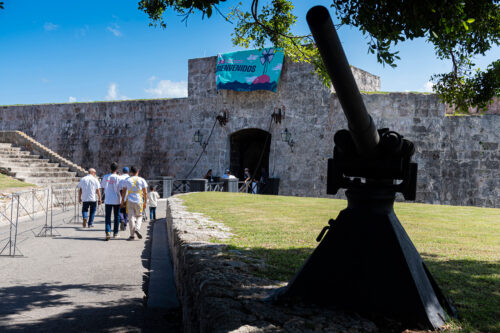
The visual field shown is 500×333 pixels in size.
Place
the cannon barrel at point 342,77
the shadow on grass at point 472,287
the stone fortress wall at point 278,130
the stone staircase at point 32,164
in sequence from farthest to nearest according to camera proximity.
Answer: the stone fortress wall at point 278,130 < the stone staircase at point 32,164 < the shadow on grass at point 472,287 < the cannon barrel at point 342,77

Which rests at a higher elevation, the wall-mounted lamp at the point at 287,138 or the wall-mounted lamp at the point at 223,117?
the wall-mounted lamp at the point at 223,117

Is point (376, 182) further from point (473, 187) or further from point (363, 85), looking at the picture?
point (363, 85)

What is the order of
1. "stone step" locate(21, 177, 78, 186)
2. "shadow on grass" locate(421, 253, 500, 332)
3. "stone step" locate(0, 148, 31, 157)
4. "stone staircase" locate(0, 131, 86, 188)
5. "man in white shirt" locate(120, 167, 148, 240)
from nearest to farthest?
"shadow on grass" locate(421, 253, 500, 332)
"man in white shirt" locate(120, 167, 148, 240)
"stone step" locate(21, 177, 78, 186)
"stone staircase" locate(0, 131, 86, 188)
"stone step" locate(0, 148, 31, 157)

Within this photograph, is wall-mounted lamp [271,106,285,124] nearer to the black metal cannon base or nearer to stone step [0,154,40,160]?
stone step [0,154,40,160]

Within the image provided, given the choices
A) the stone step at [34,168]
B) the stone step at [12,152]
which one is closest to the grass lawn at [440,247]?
the stone step at [34,168]

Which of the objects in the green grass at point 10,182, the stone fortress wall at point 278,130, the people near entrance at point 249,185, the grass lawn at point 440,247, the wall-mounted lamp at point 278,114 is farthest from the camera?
the wall-mounted lamp at point 278,114

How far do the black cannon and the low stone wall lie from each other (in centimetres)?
13

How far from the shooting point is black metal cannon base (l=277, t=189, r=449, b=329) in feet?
7.47

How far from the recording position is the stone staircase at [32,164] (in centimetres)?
1483

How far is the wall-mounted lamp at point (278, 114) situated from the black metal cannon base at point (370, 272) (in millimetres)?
16287

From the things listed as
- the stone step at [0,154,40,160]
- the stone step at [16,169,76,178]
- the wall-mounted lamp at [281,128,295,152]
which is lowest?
the stone step at [16,169,76,178]

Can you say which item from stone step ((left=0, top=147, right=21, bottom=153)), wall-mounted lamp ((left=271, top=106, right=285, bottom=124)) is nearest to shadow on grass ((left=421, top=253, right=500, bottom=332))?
wall-mounted lamp ((left=271, top=106, right=285, bottom=124))

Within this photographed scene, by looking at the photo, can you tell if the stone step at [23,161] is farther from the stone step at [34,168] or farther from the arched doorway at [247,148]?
the arched doorway at [247,148]

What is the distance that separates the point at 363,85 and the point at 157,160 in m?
11.3
